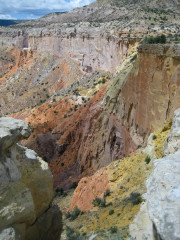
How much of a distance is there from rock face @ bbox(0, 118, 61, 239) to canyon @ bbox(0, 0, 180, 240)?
7 cm

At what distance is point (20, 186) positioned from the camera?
294 inches

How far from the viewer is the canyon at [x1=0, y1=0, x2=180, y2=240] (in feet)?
25.9

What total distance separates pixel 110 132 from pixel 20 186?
46.8 ft

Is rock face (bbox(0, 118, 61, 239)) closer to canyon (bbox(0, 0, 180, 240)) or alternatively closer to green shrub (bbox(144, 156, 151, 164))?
canyon (bbox(0, 0, 180, 240))

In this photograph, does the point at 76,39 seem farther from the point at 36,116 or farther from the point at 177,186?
the point at 177,186

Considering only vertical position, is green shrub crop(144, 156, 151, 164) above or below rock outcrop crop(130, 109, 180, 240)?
below

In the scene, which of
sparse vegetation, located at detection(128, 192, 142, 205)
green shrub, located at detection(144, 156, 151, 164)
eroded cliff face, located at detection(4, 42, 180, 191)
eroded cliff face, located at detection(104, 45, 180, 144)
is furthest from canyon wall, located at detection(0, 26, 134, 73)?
sparse vegetation, located at detection(128, 192, 142, 205)

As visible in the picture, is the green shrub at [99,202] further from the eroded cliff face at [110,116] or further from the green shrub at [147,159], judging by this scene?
the eroded cliff face at [110,116]

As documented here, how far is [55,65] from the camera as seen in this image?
51.2 metres

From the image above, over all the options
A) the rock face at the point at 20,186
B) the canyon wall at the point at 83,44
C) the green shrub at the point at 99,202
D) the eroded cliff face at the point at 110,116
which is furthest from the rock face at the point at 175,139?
the canyon wall at the point at 83,44

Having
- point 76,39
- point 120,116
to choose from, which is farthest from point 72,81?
point 120,116

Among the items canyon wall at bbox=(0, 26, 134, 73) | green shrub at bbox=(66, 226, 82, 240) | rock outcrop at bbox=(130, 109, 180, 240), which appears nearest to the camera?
rock outcrop at bbox=(130, 109, 180, 240)

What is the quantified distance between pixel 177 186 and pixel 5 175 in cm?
451

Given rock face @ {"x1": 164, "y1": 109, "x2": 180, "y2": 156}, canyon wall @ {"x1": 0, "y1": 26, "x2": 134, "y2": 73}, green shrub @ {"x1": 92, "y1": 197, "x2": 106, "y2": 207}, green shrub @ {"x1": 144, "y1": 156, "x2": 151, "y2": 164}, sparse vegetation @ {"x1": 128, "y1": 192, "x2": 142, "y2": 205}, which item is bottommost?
green shrub @ {"x1": 92, "y1": 197, "x2": 106, "y2": 207}
